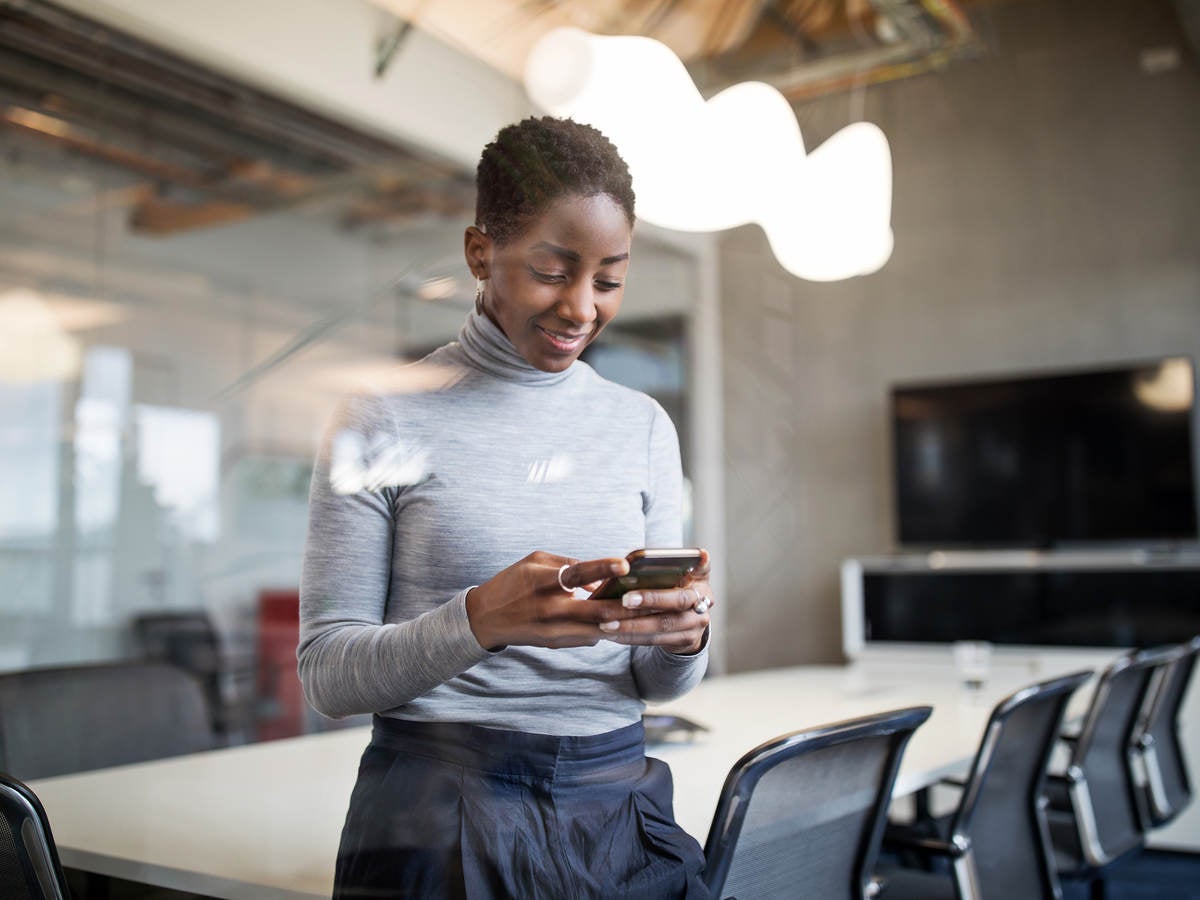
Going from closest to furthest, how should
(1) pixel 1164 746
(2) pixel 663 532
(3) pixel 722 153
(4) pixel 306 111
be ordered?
(2) pixel 663 532 → (3) pixel 722 153 → (4) pixel 306 111 → (1) pixel 1164 746

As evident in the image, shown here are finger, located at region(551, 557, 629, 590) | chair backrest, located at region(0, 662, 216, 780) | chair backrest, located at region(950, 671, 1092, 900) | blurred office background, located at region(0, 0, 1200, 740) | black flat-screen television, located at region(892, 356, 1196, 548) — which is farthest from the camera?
black flat-screen television, located at region(892, 356, 1196, 548)

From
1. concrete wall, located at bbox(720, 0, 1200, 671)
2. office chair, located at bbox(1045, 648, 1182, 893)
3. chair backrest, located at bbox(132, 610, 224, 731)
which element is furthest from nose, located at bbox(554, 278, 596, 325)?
chair backrest, located at bbox(132, 610, 224, 731)

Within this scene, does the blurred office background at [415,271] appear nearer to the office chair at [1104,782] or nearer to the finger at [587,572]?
the finger at [587,572]

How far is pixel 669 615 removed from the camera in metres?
0.88

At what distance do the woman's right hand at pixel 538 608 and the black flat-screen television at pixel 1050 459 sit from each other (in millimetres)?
4162

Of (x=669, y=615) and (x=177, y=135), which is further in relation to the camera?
(x=177, y=135)

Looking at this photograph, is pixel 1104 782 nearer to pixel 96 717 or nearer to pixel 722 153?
pixel 722 153

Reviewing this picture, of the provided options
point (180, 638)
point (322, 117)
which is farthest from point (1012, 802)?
point (180, 638)

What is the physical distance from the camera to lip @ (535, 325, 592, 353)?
949 millimetres

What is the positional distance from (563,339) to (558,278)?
0.18 feet

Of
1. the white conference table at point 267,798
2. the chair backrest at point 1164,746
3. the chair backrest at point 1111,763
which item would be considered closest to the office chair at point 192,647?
the white conference table at point 267,798

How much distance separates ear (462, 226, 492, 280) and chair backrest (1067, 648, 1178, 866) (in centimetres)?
174

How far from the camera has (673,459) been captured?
1.12 m

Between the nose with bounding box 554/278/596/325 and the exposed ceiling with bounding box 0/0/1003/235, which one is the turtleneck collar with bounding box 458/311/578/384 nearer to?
the nose with bounding box 554/278/596/325
